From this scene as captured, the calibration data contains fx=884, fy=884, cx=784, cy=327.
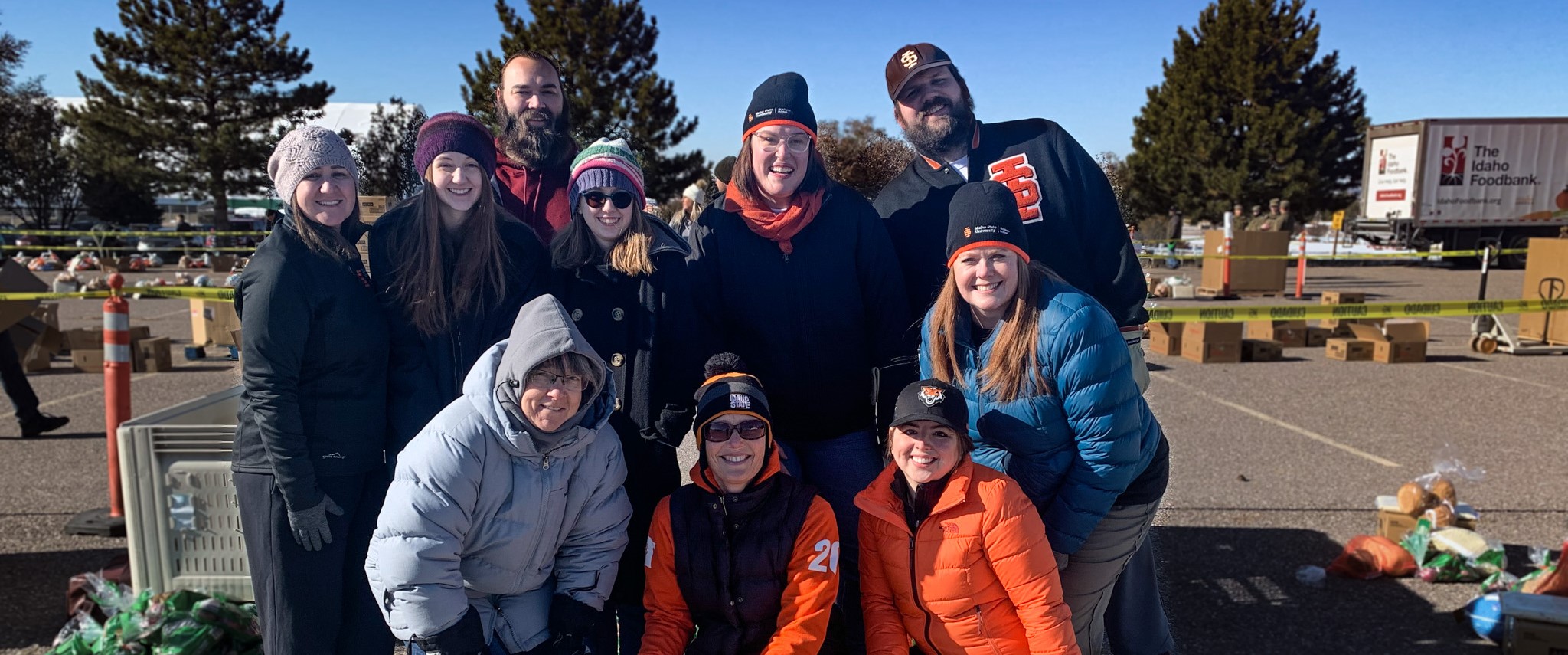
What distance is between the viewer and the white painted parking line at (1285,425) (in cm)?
606

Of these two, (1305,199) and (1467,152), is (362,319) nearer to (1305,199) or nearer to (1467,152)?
(1467,152)

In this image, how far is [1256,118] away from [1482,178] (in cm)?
978

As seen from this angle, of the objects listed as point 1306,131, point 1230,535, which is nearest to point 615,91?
point 1306,131

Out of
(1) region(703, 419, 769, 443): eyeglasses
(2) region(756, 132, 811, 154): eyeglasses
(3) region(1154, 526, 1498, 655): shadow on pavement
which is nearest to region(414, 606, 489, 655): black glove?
(1) region(703, 419, 769, 443): eyeglasses

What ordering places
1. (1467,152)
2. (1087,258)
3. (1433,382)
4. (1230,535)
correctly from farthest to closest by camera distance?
1. (1467,152)
2. (1433,382)
3. (1230,535)
4. (1087,258)

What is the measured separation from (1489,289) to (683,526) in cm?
2007

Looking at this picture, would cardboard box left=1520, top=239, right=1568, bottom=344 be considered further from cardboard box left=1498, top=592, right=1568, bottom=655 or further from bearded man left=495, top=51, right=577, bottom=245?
bearded man left=495, top=51, right=577, bottom=245

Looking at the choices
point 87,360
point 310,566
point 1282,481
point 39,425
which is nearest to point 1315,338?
point 1282,481

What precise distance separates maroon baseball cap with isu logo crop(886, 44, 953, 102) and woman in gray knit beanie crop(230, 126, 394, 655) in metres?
1.76

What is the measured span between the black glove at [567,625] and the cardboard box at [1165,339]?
31.3 feet

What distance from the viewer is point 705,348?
284 centimetres

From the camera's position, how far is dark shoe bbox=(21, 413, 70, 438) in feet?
21.9

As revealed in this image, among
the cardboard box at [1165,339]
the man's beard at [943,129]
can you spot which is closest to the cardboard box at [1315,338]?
the cardboard box at [1165,339]

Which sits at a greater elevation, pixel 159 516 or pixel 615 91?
pixel 615 91
